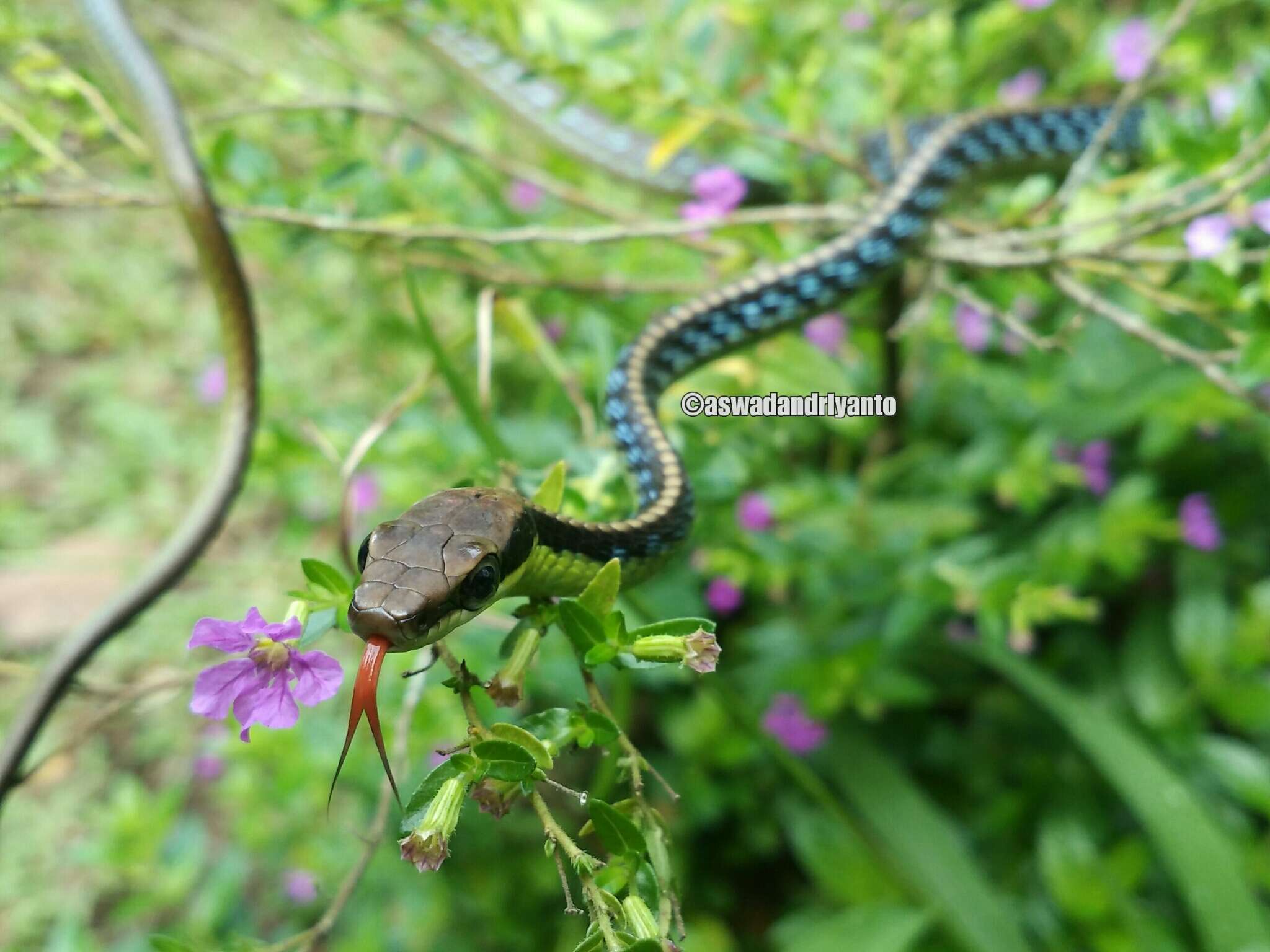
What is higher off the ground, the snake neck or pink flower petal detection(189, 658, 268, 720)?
the snake neck

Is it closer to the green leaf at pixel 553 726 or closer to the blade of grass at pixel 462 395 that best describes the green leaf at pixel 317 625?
the green leaf at pixel 553 726

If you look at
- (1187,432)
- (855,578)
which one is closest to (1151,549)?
(1187,432)

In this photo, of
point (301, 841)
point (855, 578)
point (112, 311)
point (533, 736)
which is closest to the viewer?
point (533, 736)

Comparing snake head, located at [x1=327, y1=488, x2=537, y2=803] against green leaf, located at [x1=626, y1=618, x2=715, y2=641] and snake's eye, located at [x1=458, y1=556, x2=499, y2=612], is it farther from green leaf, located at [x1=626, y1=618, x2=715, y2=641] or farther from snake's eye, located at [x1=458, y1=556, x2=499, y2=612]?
green leaf, located at [x1=626, y1=618, x2=715, y2=641]

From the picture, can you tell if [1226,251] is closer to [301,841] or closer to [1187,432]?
[1187,432]

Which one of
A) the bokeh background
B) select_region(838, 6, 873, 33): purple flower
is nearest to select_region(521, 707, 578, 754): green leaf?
the bokeh background

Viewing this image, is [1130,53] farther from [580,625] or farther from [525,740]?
[525,740]

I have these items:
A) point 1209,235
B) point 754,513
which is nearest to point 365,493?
point 754,513
